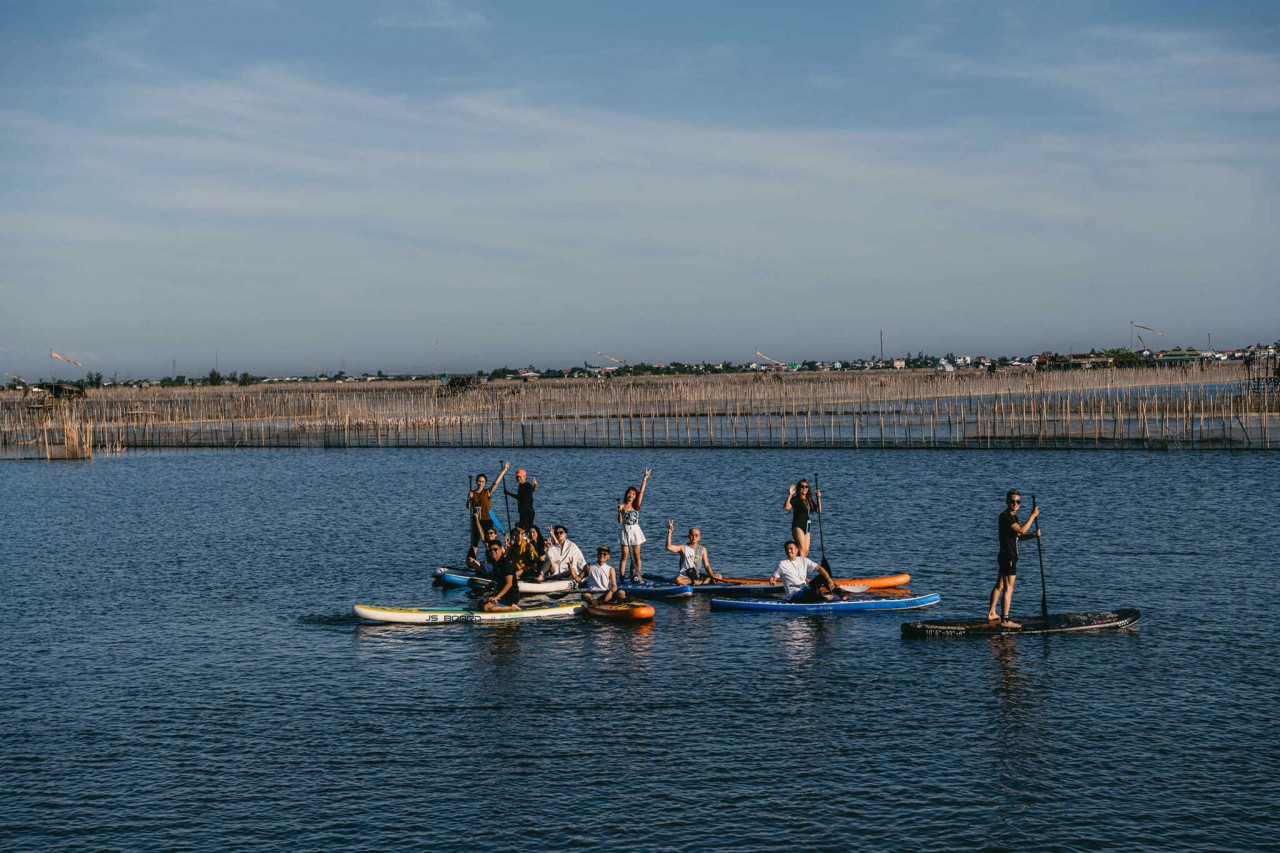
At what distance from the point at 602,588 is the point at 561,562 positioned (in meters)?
2.14

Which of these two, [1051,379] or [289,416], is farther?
[1051,379]

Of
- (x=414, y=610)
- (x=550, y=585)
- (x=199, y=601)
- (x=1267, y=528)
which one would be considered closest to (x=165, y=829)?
(x=414, y=610)

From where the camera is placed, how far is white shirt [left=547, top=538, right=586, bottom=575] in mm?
26938

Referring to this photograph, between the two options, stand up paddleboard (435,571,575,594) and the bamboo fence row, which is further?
the bamboo fence row

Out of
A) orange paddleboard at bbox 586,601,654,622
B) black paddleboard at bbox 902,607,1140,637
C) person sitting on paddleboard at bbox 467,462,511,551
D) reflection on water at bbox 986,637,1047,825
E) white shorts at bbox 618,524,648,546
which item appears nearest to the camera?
reflection on water at bbox 986,637,1047,825

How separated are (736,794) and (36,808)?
8.79 meters

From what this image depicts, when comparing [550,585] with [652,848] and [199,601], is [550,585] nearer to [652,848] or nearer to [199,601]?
[199,601]

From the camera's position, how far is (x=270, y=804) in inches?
579

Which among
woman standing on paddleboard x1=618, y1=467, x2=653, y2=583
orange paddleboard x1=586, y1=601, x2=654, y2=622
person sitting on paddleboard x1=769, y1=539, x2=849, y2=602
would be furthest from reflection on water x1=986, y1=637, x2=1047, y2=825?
woman standing on paddleboard x1=618, y1=467, x2=653, y2=583

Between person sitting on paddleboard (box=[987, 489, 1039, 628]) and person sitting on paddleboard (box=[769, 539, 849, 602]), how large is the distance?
362 cm

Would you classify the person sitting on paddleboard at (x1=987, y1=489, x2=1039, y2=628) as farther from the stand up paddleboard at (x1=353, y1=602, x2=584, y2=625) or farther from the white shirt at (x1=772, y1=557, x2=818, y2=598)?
the stand up paddleboard at (x1=353, y1=602, x2=584, y2=625)

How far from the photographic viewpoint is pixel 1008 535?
68.4 feet

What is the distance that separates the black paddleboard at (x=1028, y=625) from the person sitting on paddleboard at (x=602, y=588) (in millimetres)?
6120

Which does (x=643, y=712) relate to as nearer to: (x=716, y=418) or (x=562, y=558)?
(x=562, y=558)
